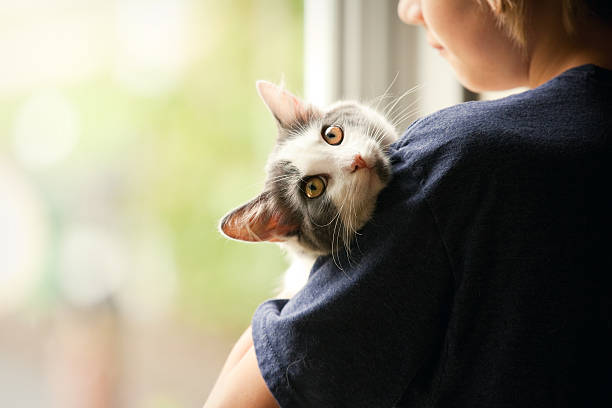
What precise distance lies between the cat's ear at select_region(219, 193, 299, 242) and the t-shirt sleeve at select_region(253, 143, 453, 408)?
9.8 inches

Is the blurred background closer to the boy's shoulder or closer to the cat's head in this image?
the cat's head

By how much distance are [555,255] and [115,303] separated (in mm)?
980

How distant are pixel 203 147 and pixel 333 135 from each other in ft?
1.61

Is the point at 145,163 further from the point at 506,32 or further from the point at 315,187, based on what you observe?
the point at 506,32

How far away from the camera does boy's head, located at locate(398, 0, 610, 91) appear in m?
0.92

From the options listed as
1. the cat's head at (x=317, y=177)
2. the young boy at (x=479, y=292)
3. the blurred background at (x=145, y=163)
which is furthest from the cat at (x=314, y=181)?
the blurred background at (x=145, y=163)

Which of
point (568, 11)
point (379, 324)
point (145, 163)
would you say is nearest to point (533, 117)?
point (568, 11)

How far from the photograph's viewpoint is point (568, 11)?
0.91 m

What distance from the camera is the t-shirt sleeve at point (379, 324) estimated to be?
752 millimetres

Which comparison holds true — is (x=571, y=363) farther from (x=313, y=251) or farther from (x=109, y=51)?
(x=109, y=51)

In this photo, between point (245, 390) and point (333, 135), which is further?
point (333, 135)

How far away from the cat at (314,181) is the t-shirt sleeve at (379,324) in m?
0.09

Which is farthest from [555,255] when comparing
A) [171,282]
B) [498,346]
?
Answer: [171,282]

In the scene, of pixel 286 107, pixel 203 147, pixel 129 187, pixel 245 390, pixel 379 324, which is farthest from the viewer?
pixel 203 147
